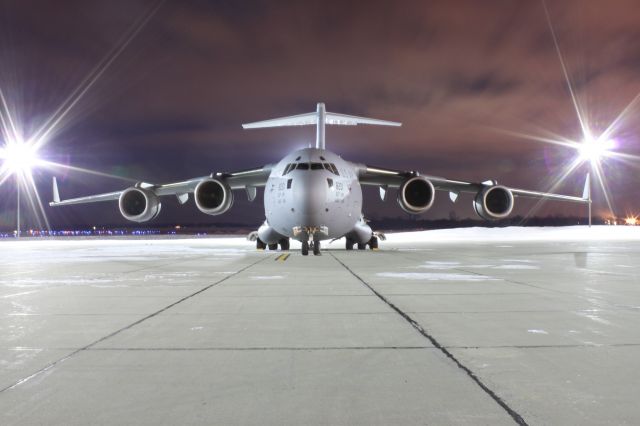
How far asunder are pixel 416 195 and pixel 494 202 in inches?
149

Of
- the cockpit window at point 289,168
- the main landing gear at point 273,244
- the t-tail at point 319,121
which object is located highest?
the t-tail at point 319,121

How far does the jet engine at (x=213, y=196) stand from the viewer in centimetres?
2012

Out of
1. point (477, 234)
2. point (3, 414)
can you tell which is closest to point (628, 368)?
point (3, 414)

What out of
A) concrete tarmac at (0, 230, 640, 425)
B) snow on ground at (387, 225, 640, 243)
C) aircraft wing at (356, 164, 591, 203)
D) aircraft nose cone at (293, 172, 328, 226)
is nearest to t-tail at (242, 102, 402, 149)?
aircraft wing at (356, 164, 591, 203)

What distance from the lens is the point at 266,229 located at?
20609mm

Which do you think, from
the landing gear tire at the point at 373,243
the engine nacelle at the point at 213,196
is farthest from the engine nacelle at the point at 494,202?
the engine nacelle at the point at 213,196

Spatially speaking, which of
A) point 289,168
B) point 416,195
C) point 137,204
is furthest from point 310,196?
point 137,204

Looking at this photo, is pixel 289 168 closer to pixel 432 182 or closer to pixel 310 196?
pixel 310 196

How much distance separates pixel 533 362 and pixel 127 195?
2055cm

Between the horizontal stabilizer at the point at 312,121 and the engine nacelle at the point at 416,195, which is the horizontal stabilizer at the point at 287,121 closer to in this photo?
the horizontal stabilizer at the point at 312,121

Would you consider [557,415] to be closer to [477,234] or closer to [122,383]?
[122,383]

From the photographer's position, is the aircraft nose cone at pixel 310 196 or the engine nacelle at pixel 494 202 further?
the engine nacelle at pixel 494 202

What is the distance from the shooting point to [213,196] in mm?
20484

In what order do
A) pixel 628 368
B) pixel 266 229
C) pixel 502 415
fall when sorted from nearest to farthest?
pixel 502 415, pixel 628 368, pixel 266 229
